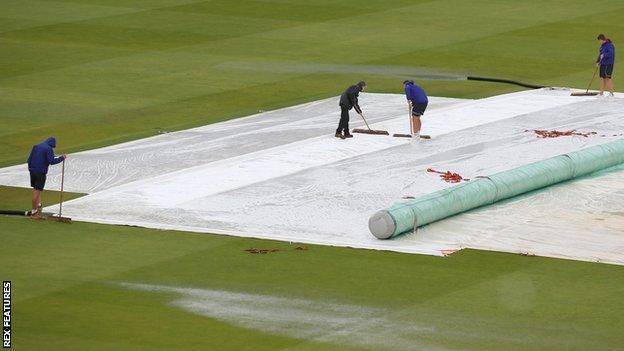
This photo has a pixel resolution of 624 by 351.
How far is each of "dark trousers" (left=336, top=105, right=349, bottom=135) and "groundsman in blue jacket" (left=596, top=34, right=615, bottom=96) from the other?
28.0ft

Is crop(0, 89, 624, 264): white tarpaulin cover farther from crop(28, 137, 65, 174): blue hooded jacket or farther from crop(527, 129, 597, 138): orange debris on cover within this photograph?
crop(28, 137, 65, 174): blue hooded jacket

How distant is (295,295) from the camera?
84.4 ft

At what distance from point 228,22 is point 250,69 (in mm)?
8827

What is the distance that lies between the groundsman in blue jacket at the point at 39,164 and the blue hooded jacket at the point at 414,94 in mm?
10589

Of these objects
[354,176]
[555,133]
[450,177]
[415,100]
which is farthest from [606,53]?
[354,176]

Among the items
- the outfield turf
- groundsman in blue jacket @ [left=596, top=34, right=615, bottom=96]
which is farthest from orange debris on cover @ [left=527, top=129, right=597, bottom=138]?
the outfield turf

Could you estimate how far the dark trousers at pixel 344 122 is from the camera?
125ft

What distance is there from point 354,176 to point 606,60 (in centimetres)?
1177

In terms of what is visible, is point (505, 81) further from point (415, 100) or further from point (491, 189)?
point (491, 189)

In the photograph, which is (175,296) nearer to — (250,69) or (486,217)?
(486,217)

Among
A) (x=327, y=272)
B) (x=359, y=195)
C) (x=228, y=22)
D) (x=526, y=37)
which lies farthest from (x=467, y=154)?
(x=228, y=22)

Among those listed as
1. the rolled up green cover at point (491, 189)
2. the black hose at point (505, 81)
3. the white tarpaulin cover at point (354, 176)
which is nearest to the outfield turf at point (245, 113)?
the black hose at point (505, 81)

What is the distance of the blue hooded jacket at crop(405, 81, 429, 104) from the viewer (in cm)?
3778

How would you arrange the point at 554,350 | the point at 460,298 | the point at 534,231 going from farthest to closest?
the point at 534,231 → the point at 460,298 → the point at 554,350
